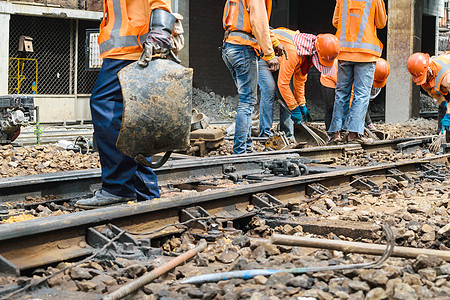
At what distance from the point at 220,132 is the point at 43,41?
Answer: 354 inches

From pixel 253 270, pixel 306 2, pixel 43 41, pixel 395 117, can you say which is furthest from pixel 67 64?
pixel 253 270

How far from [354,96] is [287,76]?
3.47 feet

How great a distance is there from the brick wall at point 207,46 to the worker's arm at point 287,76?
35.6 ft

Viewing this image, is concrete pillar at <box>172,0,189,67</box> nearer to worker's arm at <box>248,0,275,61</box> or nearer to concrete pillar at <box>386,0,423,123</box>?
concrete pillar at <box>386,0,423,123</box>

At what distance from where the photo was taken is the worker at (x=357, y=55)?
7.90 m

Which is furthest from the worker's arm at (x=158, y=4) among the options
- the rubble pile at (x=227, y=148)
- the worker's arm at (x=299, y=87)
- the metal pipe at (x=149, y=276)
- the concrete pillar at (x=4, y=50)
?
the concrete pillar at (x=4, y=50)

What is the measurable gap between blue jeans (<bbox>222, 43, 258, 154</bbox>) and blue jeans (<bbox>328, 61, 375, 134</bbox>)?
1633mm

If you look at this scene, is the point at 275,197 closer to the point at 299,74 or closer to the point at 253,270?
the point at 253,270

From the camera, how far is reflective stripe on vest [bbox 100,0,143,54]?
12.5 feet

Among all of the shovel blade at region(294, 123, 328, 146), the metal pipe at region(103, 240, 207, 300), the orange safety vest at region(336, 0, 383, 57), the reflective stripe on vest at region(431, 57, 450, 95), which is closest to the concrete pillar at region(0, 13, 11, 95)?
the shovel blade at region(294, 123, 328, 146)

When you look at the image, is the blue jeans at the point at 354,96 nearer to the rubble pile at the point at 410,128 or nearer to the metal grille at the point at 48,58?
the rubble pile at the point at 410,128

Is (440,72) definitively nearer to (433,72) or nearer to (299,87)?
(433,72)

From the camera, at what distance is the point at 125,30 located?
3.82m

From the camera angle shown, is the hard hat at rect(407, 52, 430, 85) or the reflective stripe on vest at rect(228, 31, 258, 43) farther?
the hard hat at rect(407, 52, 430, 85)
